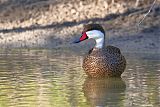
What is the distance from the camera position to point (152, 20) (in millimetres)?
20062

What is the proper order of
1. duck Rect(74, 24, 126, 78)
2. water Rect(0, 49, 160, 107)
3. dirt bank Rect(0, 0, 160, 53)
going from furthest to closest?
dirt bank Rect(0, 0, 160, 53), duck Rect(74, 24, 126, 78), water Rect(0, 49, 160, 107)

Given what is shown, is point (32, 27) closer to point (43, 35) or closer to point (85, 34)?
point (43, 35)

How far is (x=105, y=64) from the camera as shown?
12.7 meters

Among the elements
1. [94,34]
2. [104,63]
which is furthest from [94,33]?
[104,63]

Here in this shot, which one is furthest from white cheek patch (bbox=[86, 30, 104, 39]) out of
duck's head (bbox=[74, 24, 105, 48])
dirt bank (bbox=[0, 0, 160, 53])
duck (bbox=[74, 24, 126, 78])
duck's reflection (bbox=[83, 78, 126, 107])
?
dirt bank (bbox=[0, 0, 160, 53])

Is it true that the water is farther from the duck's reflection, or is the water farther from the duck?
the duck

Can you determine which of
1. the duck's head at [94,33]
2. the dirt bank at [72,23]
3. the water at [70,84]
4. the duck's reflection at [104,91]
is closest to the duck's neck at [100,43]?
the duck's head at [94,33]

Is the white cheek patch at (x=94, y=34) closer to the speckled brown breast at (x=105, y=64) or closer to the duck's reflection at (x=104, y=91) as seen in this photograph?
the speckled brown breast at (x=105, y=64)

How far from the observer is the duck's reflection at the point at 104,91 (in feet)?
33.2

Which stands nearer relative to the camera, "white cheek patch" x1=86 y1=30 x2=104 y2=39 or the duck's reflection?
the duck's reflection

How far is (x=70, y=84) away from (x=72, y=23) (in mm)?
9587

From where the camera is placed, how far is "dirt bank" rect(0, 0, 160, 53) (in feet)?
63.2

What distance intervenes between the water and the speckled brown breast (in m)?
0.13

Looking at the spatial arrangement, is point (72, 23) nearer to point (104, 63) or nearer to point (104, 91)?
point (104, 63)
